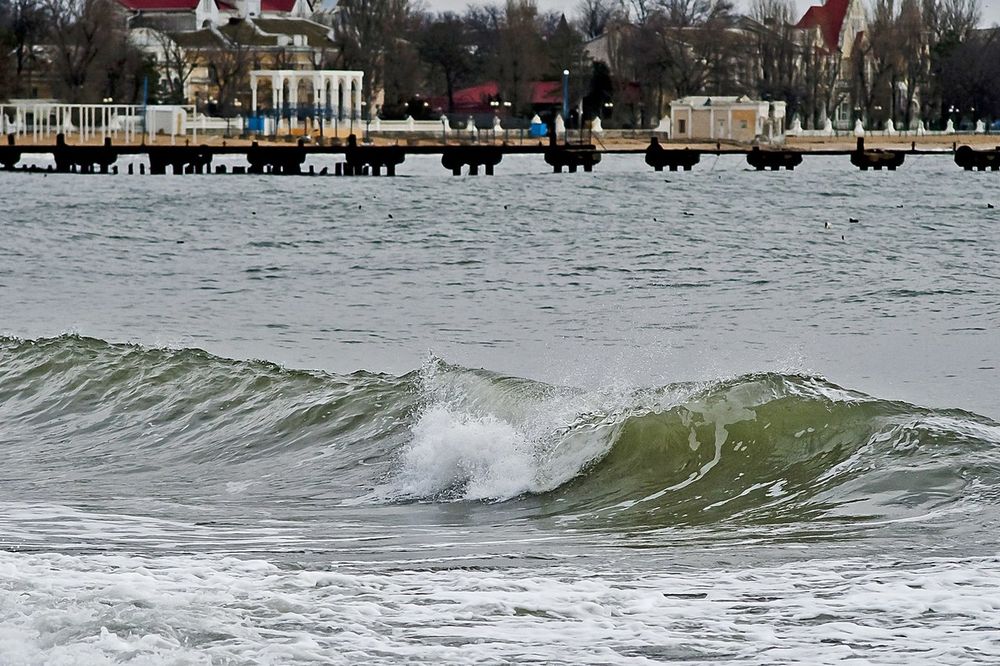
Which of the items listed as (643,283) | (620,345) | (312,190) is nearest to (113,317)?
(620,345)

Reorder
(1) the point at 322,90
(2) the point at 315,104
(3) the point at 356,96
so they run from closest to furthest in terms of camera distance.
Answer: (1) the point at 322,90, (2) the point at 315,104, (3) the point at 356,96

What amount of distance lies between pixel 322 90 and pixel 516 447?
103 metres

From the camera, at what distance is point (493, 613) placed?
6.26 metres

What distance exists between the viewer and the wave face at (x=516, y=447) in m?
9.12

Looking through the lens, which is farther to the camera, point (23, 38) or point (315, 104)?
point (23, 38)

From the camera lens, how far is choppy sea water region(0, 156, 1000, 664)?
19.9ft

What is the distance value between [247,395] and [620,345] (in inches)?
217

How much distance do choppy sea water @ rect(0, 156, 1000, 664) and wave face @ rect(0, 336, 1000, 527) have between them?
4 cm

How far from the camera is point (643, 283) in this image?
2605cm

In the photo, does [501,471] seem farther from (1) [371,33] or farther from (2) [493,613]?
(1) [371,33]

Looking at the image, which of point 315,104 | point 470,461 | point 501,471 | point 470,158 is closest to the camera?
point 501,471

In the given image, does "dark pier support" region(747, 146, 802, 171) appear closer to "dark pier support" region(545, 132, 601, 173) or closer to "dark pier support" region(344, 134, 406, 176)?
"dark pier support" region(545, 132, 601, 173)

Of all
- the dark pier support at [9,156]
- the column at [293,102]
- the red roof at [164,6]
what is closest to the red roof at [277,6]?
the red roof at [164,6]

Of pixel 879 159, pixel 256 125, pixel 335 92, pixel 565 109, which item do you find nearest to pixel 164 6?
pixel 335 92
